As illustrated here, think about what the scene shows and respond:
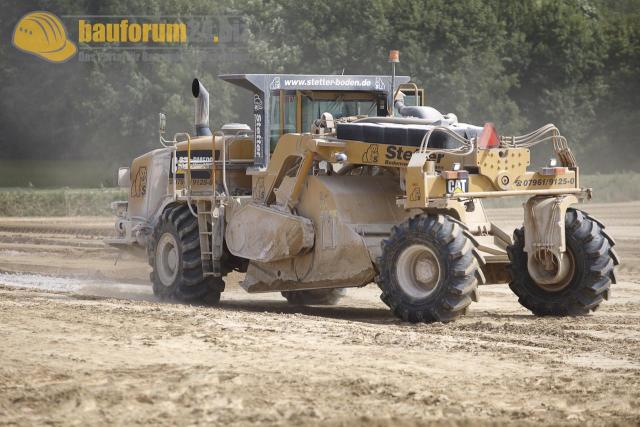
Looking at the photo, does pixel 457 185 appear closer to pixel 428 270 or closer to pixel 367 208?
pixel 428 270

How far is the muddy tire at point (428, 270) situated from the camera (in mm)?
12656

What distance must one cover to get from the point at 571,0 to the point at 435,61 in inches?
402

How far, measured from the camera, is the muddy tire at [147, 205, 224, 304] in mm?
15719

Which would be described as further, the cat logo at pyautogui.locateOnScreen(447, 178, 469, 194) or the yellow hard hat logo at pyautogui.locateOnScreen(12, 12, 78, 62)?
the yellow hard hat logo at pyautogui.locateOnScreen(12, 12, 78, 62)

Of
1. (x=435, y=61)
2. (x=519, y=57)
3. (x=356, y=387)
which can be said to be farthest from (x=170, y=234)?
(x=519, y=57)

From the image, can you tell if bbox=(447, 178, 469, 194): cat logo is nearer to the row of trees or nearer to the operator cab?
the operator cab

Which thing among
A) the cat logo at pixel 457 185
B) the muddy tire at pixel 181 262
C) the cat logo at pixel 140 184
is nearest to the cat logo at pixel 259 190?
the muddy tire at pixel 181 262

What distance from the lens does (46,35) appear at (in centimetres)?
4612

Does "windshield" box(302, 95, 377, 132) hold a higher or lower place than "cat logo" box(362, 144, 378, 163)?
higher

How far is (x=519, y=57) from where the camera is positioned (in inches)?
1869

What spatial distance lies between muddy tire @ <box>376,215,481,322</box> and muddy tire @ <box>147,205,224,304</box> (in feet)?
10.4

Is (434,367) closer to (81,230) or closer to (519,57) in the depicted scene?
(81,230)

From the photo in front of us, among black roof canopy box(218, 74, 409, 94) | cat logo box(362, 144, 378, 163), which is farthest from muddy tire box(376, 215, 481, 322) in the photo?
black roof canopy box(218, 74, 409, 94)

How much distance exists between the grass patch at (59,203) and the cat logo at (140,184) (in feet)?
58.2
